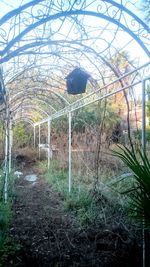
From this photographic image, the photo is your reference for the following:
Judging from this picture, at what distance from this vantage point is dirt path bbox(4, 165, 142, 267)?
332cm

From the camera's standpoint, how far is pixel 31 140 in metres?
16.1

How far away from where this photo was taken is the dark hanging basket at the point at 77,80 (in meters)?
4.20

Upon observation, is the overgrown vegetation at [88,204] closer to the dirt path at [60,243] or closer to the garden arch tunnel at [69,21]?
the dirt path at [60,243]

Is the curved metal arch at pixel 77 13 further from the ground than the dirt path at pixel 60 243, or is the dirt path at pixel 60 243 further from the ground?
the curved metal arch at pixel 77 13

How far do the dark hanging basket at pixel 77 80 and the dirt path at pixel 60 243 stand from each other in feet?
6.15

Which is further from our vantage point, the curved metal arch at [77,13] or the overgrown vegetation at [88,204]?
the overgrown vegetation at [88,204]

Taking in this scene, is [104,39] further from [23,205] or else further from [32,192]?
[32,192]

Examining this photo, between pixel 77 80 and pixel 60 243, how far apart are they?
2.06 m

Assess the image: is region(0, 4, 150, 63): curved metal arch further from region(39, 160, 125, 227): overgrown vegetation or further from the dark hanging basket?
region(39, 160, 125, 227): overgrown vegetation

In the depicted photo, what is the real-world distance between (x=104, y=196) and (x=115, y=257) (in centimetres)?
169

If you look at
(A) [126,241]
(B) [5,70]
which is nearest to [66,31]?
(B) [5,70]

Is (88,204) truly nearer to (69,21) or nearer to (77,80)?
(77,80)

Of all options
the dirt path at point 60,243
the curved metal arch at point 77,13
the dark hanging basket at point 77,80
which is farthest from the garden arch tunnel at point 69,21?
the dirt path at point 60,243

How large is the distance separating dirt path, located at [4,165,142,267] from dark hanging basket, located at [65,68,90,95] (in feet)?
6.15
